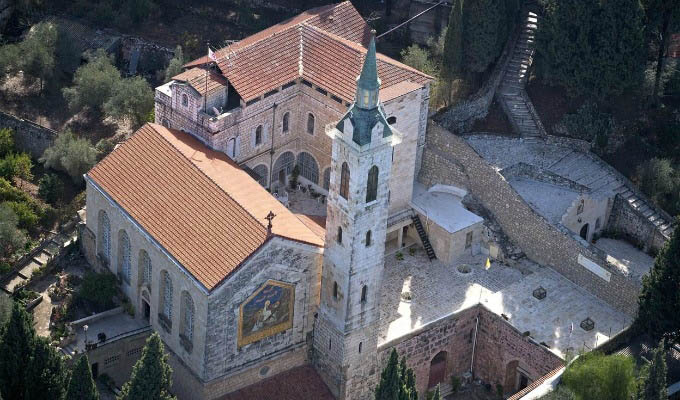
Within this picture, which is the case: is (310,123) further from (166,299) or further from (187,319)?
(187,319)

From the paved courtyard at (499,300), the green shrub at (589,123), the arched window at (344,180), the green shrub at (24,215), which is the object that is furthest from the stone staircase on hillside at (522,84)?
the green shrub at (24,215)

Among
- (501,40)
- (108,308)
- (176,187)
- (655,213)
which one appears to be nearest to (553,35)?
(501,40)

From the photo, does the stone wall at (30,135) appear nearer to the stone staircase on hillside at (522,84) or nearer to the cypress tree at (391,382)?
the stone staircase on hillside at (522,84)

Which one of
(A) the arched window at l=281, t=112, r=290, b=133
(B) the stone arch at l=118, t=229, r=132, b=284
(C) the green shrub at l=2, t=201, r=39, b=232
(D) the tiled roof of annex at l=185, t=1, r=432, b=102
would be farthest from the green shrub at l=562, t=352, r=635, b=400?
(C) the green shrub at l=2, t=201, r=39, b=232

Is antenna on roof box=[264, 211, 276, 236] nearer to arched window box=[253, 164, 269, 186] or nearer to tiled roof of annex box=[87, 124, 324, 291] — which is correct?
tiled roof of annex box=[87, 124, 324, 291]

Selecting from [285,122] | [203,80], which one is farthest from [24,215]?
[285,122]
